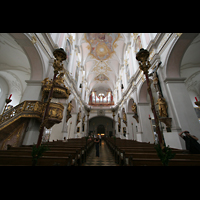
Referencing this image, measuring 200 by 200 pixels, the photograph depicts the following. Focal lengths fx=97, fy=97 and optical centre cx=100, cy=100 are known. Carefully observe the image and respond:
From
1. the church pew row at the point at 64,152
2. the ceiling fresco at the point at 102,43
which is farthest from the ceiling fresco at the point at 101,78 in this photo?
the church pew row at the point at 64,152

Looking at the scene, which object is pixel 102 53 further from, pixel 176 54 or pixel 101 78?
pixel 176 54

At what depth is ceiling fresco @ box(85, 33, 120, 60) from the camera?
46.8 ft

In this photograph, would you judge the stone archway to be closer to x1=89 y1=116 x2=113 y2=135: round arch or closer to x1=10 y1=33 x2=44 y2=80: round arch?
x1=89 y1=116 x2=113 y2=135: round arch

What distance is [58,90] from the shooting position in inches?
220

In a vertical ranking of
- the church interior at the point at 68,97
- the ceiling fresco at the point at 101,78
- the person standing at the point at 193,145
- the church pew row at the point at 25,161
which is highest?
the ceiling fresco at the point at 101,78

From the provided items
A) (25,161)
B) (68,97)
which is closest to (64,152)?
(25,161)

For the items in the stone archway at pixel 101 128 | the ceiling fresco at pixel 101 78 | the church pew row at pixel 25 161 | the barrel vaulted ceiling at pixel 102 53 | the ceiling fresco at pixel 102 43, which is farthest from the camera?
the stone archway at pixel 101 128

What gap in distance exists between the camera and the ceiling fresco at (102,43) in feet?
46.8

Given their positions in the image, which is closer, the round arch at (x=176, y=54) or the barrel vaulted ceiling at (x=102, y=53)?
the round arch at (x=176, y=54)

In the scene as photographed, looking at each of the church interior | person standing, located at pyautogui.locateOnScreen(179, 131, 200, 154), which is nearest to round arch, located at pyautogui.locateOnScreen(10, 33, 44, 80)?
the church interior

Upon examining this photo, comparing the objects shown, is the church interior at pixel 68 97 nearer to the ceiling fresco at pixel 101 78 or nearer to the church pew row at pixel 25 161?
the church pew row at pixel 25 161

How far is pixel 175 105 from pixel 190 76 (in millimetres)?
7609

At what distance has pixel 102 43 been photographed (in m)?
15.3
